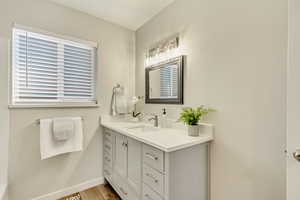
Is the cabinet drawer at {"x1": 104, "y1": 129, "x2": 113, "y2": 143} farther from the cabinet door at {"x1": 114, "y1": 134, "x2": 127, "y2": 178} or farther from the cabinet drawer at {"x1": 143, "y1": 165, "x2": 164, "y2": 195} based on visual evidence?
the cabinet drawer at {"x1": 143, "y1": 165, "x2": 164, "y2": 195}

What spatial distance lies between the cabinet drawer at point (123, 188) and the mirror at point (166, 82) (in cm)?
103

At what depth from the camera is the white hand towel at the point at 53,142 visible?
5.49 ft

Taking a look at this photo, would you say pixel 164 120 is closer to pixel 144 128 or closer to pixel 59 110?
pixel 144 128

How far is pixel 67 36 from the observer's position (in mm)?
1922

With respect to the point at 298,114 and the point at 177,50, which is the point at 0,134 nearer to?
the point at 177,50

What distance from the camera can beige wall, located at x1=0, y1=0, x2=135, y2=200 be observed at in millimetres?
1617

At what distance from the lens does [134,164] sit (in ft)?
4.82

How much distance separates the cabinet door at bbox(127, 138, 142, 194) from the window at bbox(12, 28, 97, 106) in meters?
1.00

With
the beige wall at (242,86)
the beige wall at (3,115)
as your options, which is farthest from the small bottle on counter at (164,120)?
the beige wall at (3,115)

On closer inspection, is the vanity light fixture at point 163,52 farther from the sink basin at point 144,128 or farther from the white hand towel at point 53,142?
the white hand towel at point 53,142

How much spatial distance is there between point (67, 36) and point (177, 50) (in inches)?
55.4

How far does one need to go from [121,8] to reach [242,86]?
5.72ft

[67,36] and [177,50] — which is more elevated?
[67,36]

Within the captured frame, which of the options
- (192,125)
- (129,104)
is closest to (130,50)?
(129,104)
